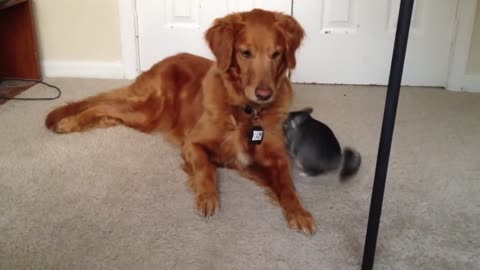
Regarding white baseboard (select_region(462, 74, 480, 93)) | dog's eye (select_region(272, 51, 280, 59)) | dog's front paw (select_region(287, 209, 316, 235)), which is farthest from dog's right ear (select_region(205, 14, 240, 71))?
white baseboard (select_region(462, 74, 480, 93))

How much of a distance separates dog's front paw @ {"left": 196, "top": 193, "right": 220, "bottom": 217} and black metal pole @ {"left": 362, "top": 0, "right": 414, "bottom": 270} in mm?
485

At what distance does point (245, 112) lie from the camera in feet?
5.84

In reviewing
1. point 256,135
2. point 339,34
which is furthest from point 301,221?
point 339,34

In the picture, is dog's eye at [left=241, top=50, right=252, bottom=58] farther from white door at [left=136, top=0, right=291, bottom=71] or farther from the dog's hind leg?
white door at [left=136, top=0, right=291, bottom=71]

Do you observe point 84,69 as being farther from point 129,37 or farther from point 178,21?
point 178,21

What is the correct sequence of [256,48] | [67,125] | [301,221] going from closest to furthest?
[301,221]
[256,48]
[67,125]

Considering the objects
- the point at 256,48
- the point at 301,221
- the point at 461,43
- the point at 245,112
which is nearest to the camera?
the point at 301,221

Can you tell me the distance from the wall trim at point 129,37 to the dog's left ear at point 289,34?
122 centimetres

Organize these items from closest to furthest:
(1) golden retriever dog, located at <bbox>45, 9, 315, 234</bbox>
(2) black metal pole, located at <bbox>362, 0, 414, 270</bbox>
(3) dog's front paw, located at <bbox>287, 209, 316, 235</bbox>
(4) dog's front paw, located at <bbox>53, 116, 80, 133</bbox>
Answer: (2) black metal pole, located at <bbox>362, 0, 414, 270</bbox>
(3) dog's front paw, located at <bbox>287, 209, 316, 235</bbox>
(1) golden retriever dog, located at <bbox>45, 9, 315, 234</bbox>
(4) dog's front paw, located at <bbox>53, 116, 80, 133</bbox>

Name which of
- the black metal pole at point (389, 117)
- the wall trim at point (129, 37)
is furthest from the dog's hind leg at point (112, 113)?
the black metal pole at point (389, 117)

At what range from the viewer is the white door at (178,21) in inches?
106

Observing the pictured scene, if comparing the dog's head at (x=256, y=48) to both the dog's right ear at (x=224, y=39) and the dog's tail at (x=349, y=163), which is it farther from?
the dog's tail at (x=349, y=163)

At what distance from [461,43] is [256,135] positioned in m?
1.51

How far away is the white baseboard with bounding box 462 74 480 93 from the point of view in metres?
2.73
